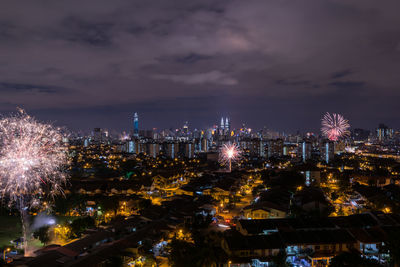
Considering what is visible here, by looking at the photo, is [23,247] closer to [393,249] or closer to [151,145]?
[393,249]

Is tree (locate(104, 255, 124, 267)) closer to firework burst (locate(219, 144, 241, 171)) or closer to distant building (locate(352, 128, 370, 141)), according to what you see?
firework burst (locate(219, 144, 241, 171))

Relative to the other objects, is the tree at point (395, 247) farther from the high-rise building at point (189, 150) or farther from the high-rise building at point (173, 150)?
the high-rise building at point (173, 150)

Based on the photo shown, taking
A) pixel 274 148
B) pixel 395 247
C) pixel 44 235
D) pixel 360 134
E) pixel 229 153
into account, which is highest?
pixel 360 134

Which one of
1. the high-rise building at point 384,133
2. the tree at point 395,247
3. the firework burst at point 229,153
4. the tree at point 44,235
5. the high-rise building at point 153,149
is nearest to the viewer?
the tree at point 395,247

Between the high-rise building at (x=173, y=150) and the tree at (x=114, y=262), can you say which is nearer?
the tree at (x=114, y=262)

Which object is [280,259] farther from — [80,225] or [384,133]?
[384,133]

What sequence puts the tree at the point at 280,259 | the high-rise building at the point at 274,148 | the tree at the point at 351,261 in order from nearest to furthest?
1. the tree at the point at 351,261
2. the tree at the point at 280,259
3. the high-rise building at the point at 274,148

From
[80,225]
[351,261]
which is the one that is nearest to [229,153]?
[80,225]

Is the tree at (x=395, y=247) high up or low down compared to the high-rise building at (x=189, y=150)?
down

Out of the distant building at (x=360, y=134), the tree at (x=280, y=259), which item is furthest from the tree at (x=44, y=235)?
the distant building at (x=360, y=134)

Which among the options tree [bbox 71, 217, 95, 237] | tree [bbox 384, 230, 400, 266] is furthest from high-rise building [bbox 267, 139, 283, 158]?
tree [bbox 384, 230, 400, 266]

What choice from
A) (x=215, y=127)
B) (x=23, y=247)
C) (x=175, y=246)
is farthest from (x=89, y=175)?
(x=215, y=127)
